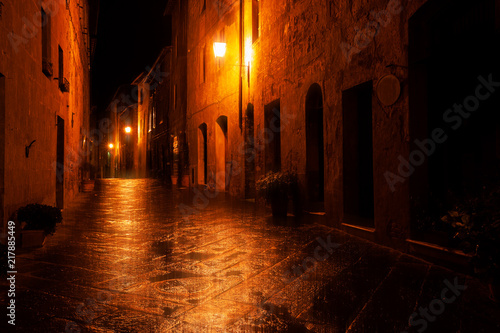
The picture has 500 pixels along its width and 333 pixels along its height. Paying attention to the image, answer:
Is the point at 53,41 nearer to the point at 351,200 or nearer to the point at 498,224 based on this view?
the point at 351,200

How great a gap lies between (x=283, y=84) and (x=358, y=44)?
10.2 ft

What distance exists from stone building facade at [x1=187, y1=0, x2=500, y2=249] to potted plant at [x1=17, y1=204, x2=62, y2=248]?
4682mm

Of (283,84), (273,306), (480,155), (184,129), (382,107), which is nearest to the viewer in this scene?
(273,306)

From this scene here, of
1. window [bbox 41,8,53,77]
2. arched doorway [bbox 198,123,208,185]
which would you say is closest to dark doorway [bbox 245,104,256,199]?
arched doorway [bbox 198,123,208,185]

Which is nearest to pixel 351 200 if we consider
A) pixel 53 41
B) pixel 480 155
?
pixel 480 155

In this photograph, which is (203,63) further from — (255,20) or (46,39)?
(46,39)

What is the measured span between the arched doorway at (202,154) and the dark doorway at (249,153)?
16.6 feet

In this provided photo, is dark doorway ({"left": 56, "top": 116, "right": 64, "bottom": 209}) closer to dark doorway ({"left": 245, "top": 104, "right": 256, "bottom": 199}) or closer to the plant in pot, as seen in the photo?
dark doorway ({"left": 245, "top": 104, "right": 256, "bottom": 199})

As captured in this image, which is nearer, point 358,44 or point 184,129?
point 358,44

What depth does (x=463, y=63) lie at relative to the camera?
482 centimetres

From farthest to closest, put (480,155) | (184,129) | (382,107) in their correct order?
(184,129), (382,107), (480,155)
